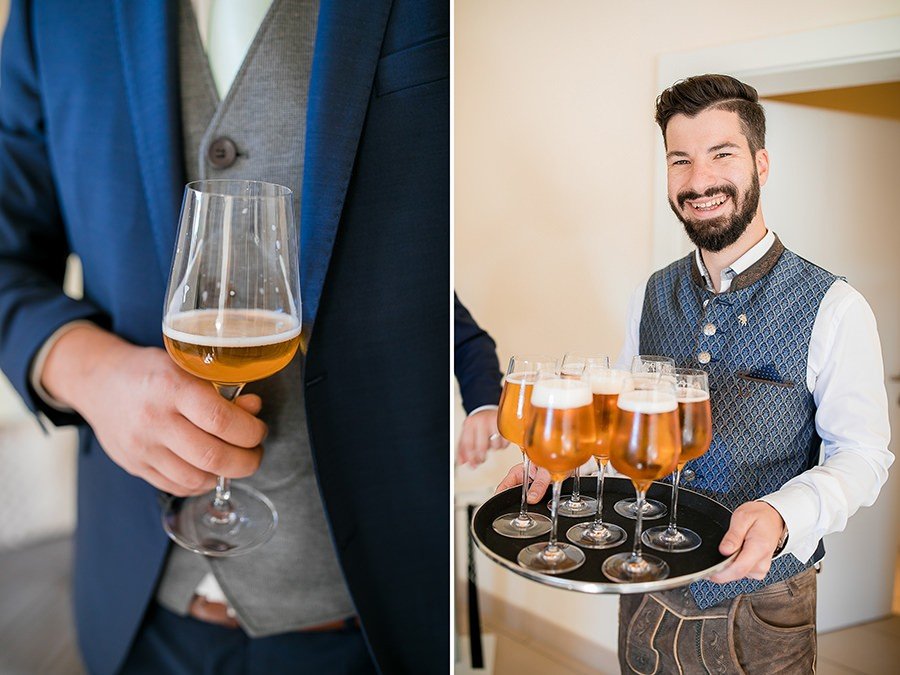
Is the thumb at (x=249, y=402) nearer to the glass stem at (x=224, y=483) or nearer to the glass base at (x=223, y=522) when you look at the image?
the glass stem at (x=224, y=483)

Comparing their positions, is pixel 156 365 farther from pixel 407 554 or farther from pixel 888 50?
pixel 888 50

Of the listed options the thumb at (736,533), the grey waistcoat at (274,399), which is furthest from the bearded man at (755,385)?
the grey waistcoat at (274,399)

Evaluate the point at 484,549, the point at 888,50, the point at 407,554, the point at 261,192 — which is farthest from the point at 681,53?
the point at 407,554

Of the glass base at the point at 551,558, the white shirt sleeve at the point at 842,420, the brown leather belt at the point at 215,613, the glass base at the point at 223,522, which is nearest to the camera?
the white shirt sleeve at the point at 842,420

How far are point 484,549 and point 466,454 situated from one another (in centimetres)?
13

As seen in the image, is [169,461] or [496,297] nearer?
[169,461]

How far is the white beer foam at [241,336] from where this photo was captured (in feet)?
1.59

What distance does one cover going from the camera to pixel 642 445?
47cm

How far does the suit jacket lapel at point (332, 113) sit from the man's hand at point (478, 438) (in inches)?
9.6

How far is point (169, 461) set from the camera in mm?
565

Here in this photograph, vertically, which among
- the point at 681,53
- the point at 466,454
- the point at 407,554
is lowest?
the point at 407,554

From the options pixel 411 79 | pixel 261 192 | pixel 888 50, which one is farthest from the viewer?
pixel 411 79

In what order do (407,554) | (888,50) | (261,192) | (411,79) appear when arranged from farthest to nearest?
(407,554), (411,79), (261,192), (888,50)

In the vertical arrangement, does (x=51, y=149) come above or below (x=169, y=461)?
above
